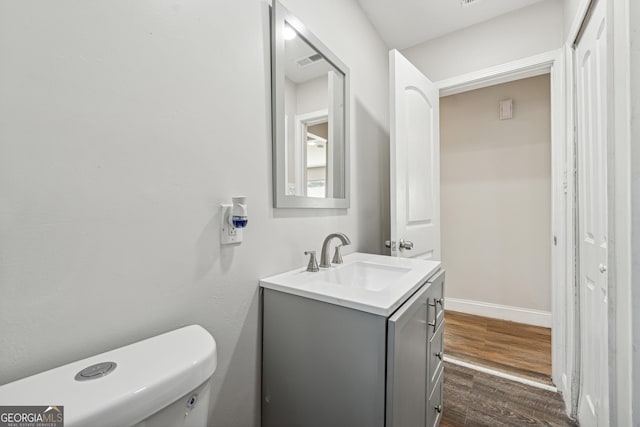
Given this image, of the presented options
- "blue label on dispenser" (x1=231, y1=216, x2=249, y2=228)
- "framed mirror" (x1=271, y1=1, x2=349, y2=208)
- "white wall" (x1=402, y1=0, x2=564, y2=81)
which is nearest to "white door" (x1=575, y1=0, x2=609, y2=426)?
"white wall" (x1=402, y1=0, x2=564, y2=81)

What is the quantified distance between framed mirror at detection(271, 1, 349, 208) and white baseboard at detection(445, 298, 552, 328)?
2103 mm

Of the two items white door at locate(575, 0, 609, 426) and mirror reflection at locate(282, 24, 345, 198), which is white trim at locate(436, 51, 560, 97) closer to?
white door at locate(575, 0, 609, 426)

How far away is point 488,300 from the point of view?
2.72 meters

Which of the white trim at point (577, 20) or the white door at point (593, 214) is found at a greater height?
the white trim at point (577, 20)

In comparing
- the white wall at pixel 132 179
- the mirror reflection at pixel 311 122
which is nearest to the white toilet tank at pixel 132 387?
the white wall at pixel 132 179

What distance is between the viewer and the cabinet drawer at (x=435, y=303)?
1.10 metres

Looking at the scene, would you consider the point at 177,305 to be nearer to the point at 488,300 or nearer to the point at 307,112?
the point at 307,112

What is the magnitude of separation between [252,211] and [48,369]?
640mm

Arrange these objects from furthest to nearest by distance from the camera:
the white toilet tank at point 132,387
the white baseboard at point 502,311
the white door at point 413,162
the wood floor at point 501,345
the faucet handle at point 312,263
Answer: the white baseboard at point 502,311, the wood floor at point 501,345, the white door at point 413,162, the faucet handle at point 312,263, the white toilet tank at point 132,387

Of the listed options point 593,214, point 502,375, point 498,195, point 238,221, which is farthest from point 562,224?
point 238,221

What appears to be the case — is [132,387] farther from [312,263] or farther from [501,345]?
[501,345]

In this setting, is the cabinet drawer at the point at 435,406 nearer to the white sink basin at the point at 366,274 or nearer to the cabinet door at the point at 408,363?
the cabinet door at the point at 408,363

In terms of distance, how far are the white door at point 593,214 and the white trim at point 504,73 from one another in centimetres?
28

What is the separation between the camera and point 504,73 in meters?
1.89
